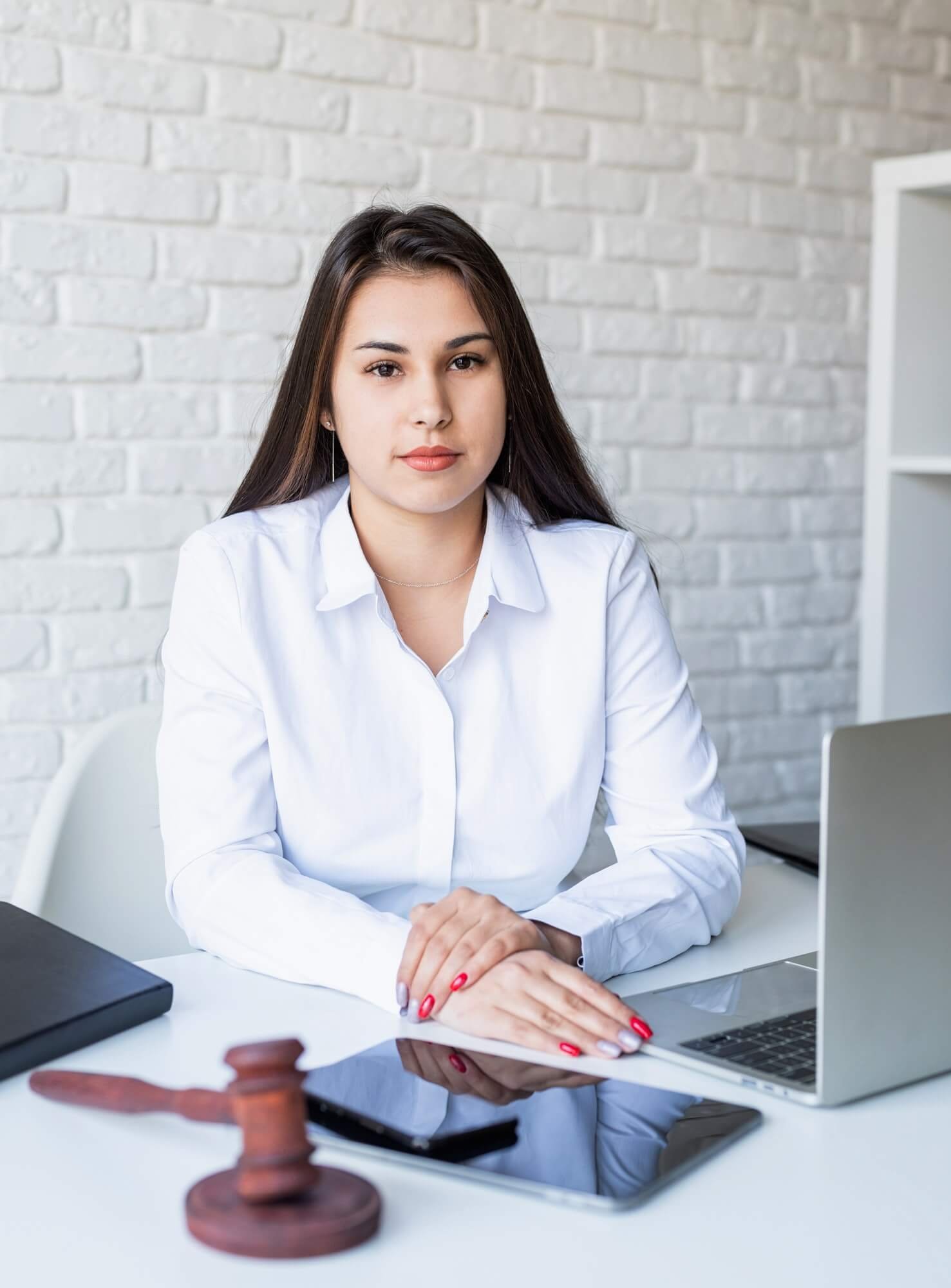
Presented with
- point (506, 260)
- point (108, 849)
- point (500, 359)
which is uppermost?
point (506, 260)

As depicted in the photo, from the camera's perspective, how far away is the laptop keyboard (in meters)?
0.96

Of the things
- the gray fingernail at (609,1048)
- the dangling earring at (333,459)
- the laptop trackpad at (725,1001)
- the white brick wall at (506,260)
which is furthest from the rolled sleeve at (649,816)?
the white brick wall at (506,260)

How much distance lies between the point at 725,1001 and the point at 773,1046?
121mm

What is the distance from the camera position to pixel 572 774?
5.21ft

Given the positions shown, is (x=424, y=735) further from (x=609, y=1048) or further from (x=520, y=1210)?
(x=520, y=1210)

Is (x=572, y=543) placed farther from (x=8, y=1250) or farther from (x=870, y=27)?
(x=870, y=27)

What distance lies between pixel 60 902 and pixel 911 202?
5.56 feet

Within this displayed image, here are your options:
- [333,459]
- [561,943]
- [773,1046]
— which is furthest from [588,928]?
[333,459]

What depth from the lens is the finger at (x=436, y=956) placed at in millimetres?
1111

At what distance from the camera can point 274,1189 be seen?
0.71 meters

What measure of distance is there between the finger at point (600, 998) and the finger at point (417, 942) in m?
0.11

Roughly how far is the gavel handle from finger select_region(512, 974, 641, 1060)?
1.05 ft

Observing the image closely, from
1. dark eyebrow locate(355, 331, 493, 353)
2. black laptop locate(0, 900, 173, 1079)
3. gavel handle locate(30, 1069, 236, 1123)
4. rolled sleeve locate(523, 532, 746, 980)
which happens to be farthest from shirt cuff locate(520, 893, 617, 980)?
dark eyebrow locate(355, 331, 493, 353)

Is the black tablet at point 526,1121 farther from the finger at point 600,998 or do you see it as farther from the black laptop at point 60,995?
the black laptop at point 60,995
